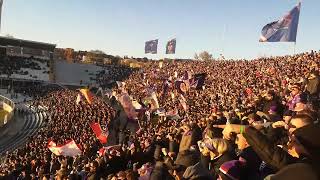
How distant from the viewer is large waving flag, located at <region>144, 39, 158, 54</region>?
7125 cm

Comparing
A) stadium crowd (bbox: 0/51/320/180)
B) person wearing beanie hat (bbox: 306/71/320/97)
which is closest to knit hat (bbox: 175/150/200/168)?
stadium crowd (bbox: 0/51/320/180)

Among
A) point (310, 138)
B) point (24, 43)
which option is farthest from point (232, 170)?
point (24, 43)

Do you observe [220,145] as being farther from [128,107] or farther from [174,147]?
[128,107]

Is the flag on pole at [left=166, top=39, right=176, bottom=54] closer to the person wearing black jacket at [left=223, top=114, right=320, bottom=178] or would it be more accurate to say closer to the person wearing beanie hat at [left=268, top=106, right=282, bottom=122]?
the person wearing beanie hat at [left=268, top=106, right=282, bottom=122]

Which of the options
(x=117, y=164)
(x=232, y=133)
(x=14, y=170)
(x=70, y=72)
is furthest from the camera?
(x=70, y=72)

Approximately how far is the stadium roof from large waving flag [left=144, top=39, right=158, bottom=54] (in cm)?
1703

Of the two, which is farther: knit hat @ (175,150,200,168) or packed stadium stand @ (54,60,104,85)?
packed stadium stand @ (54,60,104,85)

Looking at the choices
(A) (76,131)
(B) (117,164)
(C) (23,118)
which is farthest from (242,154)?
(C) (23,118)

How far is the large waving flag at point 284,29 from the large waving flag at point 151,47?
41.3m

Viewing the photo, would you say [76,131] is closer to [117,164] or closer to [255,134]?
[117,164]

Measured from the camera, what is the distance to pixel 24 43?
3088 inches

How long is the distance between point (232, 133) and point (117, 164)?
505 cm

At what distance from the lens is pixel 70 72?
7888 cm

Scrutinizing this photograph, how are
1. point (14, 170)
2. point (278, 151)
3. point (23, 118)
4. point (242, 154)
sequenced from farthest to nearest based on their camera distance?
1. point (23, 118)
2. point (14, 170)
3. point (242, 154)
4. point (278, 151)
